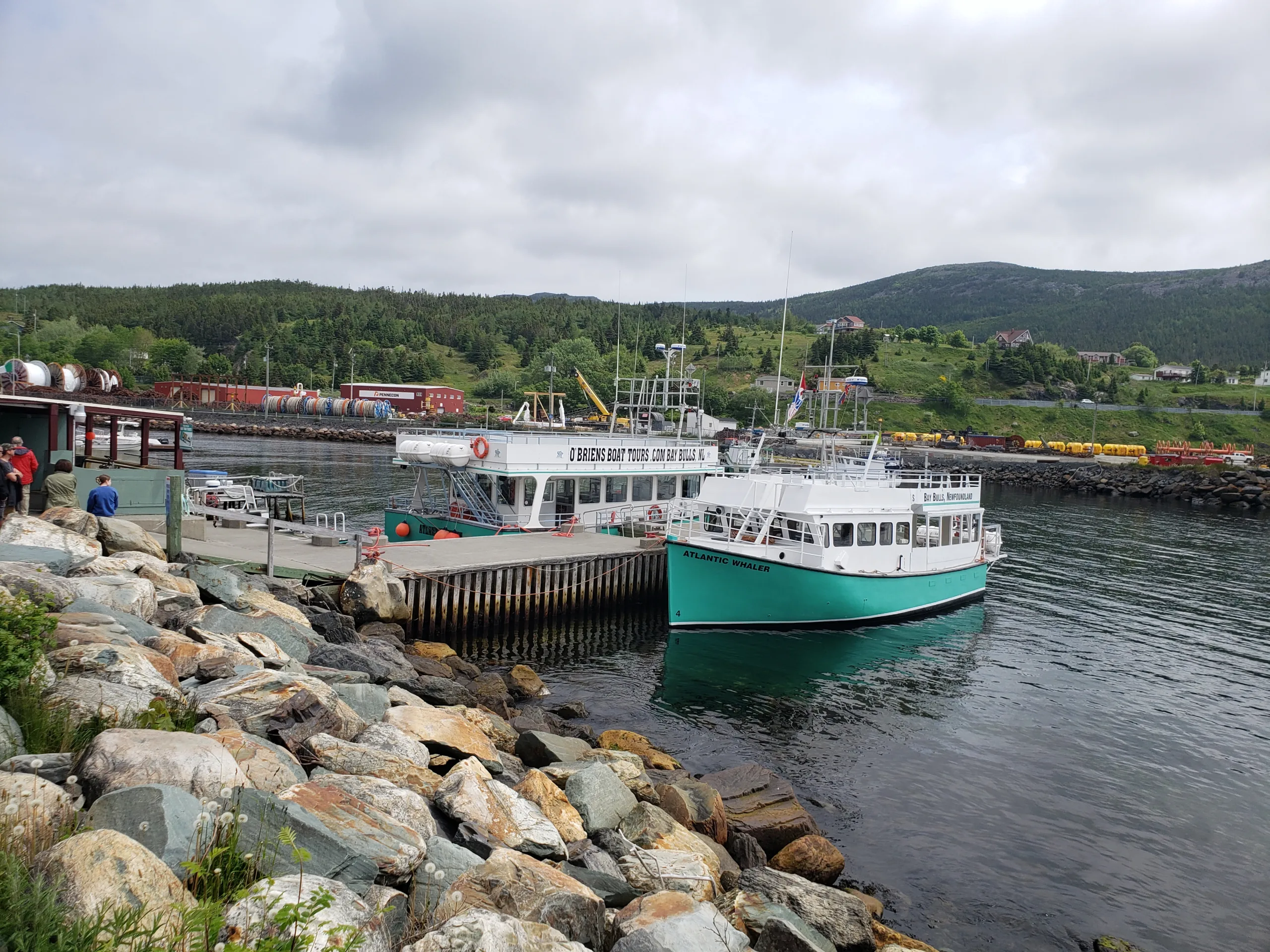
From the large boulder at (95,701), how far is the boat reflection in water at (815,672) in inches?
521

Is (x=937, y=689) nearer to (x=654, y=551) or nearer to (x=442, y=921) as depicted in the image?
(x=654, y=551)

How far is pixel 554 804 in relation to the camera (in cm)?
1079

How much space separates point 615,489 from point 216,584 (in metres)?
19.1

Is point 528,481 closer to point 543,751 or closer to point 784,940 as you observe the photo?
point 543,751

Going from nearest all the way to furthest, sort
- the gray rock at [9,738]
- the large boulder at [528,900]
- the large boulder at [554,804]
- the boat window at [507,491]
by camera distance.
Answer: the gray rock at [9,738] < the large boulder at [528,900] < the large boulder at [554,804] < the boat window at [507,491]

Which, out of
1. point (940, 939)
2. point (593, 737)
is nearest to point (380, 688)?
point (593, 737)

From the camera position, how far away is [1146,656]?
26.3 m

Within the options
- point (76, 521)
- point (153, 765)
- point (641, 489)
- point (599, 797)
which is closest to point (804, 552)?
point (641, 489)

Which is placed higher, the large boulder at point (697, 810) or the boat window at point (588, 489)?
the boat window at point (588, 489)

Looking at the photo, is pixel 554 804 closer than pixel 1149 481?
Yes

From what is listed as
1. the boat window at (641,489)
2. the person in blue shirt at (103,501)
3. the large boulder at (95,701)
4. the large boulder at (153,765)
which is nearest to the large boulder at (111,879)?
the large boulder at (153,765)

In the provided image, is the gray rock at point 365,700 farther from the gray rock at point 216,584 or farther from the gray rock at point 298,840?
the gray rock at point 216,584

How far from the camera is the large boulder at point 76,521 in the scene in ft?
54.5

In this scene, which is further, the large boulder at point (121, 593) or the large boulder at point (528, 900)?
the large boulder at point (121, 593)
